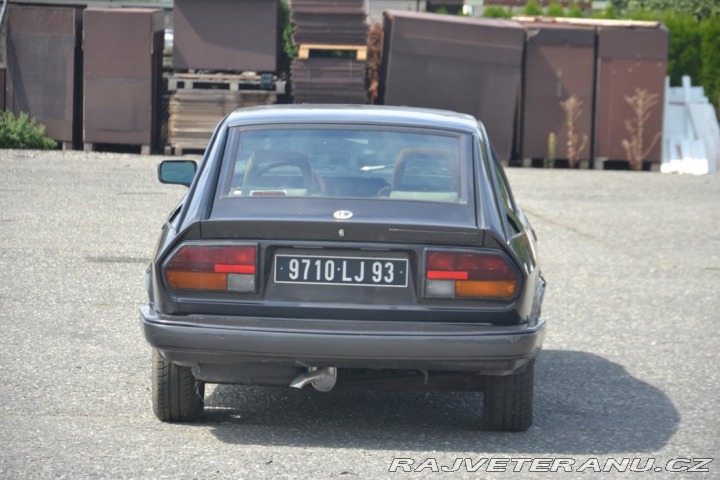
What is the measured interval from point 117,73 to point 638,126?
7817 mm

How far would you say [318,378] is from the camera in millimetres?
4801

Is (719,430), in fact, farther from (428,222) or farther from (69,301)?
(69,301)

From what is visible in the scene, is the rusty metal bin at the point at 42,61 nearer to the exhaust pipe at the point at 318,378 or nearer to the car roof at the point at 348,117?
the car roof at the point at 348,117

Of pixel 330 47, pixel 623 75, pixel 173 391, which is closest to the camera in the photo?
pixel 173 391

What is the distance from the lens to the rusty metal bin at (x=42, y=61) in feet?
56.9

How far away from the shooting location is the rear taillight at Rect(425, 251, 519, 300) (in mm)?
4699

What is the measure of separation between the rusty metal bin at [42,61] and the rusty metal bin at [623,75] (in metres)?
7.87

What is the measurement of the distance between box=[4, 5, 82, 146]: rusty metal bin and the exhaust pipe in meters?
13.4

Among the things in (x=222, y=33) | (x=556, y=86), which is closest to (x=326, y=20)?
(x=222, y=33)

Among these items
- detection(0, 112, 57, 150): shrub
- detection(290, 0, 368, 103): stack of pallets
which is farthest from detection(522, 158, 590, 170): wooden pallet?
detection(0, 112, 57, 150): shrub

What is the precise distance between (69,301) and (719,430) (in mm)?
4537

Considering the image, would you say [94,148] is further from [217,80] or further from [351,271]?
[351,271]

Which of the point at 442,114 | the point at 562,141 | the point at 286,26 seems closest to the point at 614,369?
the point at 442,114

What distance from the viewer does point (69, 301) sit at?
26.5ft
